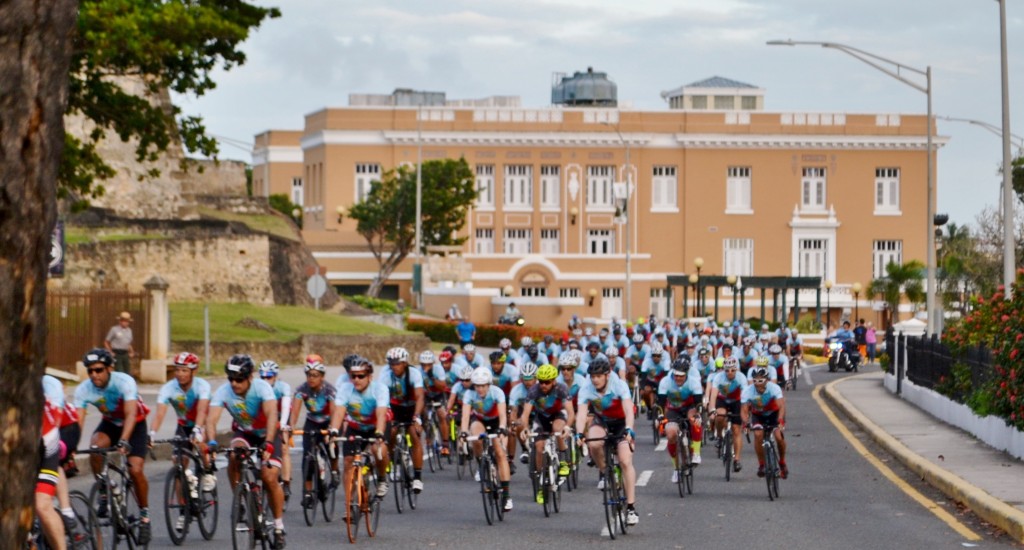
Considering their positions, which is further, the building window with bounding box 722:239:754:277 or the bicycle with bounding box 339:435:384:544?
the building window with bounding box 722:239:754:277

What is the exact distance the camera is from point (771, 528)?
17203 millimetres

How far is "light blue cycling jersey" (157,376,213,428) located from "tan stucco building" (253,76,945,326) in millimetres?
86971

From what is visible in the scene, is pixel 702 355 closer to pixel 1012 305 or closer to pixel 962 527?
pixel 1012 305

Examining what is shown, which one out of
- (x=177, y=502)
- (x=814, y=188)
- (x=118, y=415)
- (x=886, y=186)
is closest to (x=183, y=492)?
(x=177, y=502)

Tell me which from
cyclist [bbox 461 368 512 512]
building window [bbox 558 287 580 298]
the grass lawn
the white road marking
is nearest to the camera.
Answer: cyclist [bbox 461 368 512 512]

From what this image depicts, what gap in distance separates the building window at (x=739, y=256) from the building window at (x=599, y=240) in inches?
273

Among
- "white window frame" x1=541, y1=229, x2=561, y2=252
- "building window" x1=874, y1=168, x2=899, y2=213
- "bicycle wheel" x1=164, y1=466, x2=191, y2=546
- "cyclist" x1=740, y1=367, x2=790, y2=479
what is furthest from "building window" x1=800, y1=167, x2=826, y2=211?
"bicycle wheel" x1=164, y1=466, x2=191, y2=546

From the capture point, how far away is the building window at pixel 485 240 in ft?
358

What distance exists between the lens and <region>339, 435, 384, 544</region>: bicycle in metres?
16.2

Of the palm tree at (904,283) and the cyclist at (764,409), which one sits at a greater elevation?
the palm tree at (904,283)

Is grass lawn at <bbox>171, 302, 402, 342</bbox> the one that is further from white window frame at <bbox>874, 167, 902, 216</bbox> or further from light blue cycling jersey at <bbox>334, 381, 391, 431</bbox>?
white window frame at <bbox>874, 167, 902, 216</bbox>

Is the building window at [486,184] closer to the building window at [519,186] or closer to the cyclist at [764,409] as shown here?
the building window at [519,186]

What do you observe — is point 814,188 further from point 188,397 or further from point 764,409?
point 188,397

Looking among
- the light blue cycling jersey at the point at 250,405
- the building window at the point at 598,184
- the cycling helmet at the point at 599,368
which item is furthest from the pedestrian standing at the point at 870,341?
the light blue cycling jersey at the point at 250,405
